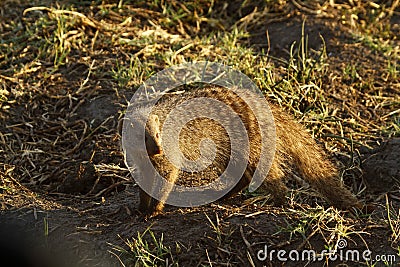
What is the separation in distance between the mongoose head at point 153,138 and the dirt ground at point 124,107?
11.5 inches

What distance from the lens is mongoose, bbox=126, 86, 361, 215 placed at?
3.09 meters

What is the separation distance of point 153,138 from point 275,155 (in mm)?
662

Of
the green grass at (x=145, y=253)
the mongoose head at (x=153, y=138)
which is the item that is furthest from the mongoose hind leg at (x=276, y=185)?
the green grass at (x=145, y=253)

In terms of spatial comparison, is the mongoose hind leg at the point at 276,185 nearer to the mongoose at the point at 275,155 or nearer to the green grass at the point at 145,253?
the mongoose at the point at 275,155

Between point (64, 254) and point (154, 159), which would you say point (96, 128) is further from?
point (64, 254)

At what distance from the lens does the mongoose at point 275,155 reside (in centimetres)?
309

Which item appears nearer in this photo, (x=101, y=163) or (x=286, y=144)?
(x=286, y=144)

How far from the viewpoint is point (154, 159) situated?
2.93m

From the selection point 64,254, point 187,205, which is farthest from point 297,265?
point 64,254

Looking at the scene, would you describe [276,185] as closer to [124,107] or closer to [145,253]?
[145,253]

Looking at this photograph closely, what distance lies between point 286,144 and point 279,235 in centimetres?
70

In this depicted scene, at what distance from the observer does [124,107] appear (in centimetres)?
379

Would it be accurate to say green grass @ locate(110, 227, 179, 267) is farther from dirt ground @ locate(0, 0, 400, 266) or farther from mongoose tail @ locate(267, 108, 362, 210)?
mongoose tail @ locate(267, 108, 362, 210)

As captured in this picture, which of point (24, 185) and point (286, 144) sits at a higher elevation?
point (286, 144)
